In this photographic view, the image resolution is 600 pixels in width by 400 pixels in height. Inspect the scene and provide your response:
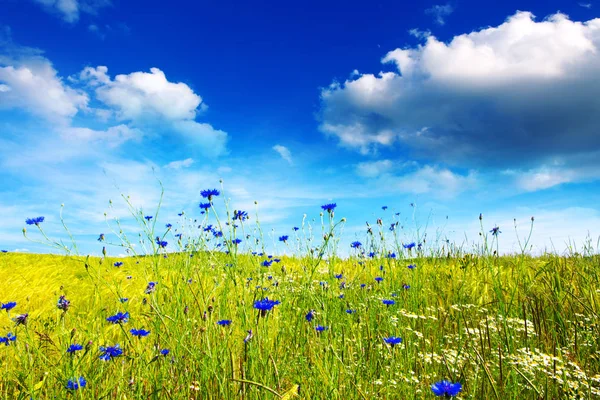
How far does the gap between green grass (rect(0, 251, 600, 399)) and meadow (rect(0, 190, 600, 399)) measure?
2cm

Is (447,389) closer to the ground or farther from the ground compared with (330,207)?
closer to the ground

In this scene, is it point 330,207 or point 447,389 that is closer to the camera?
point 447,389

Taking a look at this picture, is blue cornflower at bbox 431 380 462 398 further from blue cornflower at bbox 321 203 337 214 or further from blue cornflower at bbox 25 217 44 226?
blue cornflower at bbox 25 217 44 226

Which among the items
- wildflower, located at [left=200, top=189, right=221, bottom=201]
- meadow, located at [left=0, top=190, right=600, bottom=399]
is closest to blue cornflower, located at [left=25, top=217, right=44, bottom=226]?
→ meadow, located at [left=0, top=190, right=600, bottom=399]

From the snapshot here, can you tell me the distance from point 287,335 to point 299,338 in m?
0.37

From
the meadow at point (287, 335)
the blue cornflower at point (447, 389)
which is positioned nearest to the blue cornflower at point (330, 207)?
the meadow at point (287, 335)

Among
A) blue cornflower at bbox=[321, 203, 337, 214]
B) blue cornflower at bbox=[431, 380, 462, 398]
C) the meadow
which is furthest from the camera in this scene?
blue cornflower at bbox=[321, 203, 337, 214]

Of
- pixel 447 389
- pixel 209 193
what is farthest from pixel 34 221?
pixel 447 389

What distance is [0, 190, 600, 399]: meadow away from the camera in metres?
2.52

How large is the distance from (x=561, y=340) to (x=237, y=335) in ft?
11.0

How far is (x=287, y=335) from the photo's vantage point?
12.0 feet

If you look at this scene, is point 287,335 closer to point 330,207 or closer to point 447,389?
point 330,207

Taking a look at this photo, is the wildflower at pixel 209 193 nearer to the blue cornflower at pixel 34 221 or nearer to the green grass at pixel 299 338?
the green grass at pixel 299 338

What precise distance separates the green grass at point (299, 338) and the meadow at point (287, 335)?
21 mm
